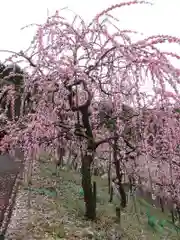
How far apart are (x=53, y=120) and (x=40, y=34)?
309 centimetres

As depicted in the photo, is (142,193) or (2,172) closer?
(2,172)

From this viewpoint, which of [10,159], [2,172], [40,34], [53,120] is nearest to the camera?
[40,34]

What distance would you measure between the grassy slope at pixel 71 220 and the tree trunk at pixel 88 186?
308 mm

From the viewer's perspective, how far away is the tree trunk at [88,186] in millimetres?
8680

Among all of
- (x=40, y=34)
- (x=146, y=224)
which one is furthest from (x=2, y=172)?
(x=40, y=34)

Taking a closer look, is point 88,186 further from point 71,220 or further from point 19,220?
point 19,220

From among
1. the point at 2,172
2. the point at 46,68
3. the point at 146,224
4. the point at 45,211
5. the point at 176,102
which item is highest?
the point at 46,68

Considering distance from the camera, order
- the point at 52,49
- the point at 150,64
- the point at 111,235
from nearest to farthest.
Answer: the point at 150,64, the point at 52,49, the point at 111,235

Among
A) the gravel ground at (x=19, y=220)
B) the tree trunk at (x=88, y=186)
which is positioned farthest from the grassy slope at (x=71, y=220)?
the tree trunk at (x=88, y=186)

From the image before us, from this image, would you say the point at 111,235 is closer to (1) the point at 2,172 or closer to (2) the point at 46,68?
(2) the point at 46,68

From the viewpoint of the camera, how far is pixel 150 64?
420 centimetres

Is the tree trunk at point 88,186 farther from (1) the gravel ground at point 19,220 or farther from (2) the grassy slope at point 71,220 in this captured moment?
(1) the gravel ground at point 19,220

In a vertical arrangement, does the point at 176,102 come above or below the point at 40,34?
below

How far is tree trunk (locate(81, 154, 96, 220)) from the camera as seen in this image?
8.68 metres
